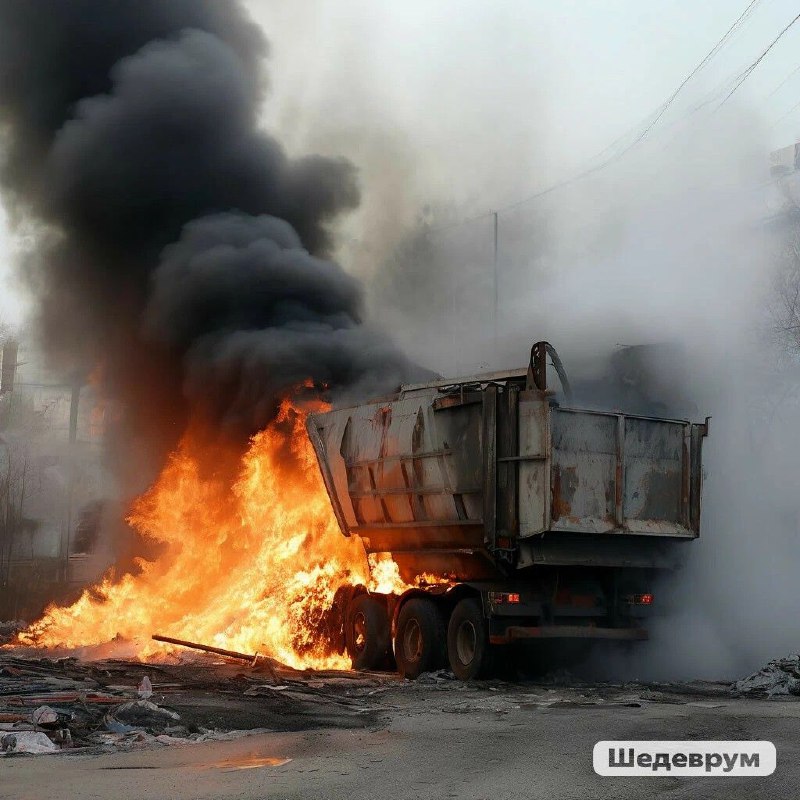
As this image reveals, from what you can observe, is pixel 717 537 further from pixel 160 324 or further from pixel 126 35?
pixel 126 35

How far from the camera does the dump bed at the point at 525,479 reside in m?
12.1

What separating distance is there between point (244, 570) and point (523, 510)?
5.65 m

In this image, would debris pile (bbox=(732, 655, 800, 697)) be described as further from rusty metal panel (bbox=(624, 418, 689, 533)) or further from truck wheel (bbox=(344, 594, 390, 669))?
truck wheel (bbox=(344, 594, 390, 669))

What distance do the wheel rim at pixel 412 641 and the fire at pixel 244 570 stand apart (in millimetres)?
686

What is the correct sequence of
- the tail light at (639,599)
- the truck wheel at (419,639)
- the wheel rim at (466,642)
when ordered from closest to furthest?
the wheel rim at (466,642)
the tail light at (639,599)
the truck wheel at (419,639)

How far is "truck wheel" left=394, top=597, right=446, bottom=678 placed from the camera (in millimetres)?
13121

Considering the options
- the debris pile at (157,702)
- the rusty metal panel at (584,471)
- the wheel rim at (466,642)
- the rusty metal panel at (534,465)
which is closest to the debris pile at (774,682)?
the rusty metal panel at (584,471)

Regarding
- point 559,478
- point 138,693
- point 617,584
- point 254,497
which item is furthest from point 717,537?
point 138,693

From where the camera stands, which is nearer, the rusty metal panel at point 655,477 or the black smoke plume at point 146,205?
the rusty metal panel at point 655,477

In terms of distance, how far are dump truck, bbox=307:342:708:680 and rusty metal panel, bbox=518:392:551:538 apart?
15mm

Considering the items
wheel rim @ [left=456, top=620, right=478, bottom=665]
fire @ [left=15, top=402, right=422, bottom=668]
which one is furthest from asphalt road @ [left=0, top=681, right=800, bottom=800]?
fire @ [left=15, top=402, right=422, bottom=668]

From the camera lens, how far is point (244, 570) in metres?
16.3

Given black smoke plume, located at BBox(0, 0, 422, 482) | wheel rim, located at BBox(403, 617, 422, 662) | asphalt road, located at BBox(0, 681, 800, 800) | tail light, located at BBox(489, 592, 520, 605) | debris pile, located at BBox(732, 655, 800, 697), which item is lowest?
asphalt road, located at BBox(0, 681, 800, 800)

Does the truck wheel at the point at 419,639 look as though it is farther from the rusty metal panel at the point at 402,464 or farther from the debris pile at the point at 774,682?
the debris pile at the point at 774,682
